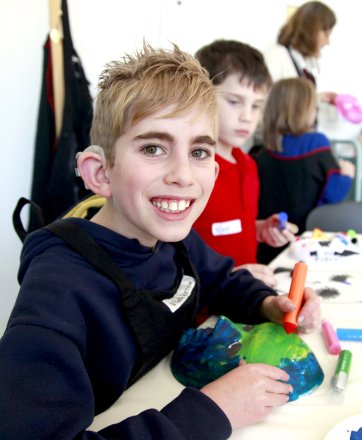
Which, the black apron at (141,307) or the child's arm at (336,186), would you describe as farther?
the child's arm at (336,186)

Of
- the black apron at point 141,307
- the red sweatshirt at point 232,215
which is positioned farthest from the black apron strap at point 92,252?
the red sweatshirt at point 232,215

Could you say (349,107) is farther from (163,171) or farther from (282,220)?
(163,171)

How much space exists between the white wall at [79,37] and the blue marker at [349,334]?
0.91 meters

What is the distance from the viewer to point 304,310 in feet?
2.33

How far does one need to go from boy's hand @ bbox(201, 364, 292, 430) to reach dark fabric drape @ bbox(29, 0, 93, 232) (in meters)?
1.18

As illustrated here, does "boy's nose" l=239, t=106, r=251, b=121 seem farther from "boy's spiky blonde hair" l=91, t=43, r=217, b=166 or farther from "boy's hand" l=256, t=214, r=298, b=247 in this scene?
"boy's spiky blonde hair" l=91, t=43, r=217, b=166

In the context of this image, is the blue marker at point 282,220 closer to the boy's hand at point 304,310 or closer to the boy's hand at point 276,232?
the boy's hand at point 276,232

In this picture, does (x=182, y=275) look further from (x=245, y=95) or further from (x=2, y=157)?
(x=2, y=157)

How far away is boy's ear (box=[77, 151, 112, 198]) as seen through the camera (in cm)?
64

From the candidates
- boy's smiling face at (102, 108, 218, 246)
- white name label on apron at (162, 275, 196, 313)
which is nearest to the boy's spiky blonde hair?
boy's smiling face at (102, 108, 218, 246)

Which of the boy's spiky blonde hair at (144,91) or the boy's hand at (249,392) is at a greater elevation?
the boy's spiky blonde hair at (144,91)

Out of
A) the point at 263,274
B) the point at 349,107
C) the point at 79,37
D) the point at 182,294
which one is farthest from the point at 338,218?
the point at 349,107

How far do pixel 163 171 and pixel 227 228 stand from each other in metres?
0.65

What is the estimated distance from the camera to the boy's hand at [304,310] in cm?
71
